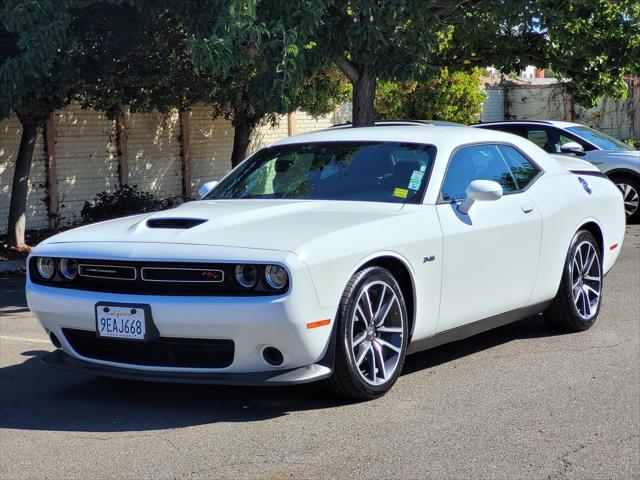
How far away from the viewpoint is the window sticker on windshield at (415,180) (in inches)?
254

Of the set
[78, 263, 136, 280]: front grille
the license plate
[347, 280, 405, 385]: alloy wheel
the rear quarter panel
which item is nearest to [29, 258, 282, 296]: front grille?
[78, 263, 136, 280]: front grille

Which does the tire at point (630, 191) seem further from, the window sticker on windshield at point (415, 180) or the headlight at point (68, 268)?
the headlight at point (68, 268)

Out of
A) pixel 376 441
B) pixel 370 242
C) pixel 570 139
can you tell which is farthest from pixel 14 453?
pixel 570 139

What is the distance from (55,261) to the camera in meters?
5.94

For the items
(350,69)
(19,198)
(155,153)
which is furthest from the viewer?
(155,153)

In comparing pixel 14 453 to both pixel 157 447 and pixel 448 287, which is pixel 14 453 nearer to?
pixel 157 447

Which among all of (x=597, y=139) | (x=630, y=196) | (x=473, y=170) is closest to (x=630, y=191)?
(x=630, y=196)

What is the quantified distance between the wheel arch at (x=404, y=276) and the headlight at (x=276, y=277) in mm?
745

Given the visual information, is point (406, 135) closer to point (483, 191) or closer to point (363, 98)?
point (483, 191)

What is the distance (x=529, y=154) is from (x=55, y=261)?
11.8ft

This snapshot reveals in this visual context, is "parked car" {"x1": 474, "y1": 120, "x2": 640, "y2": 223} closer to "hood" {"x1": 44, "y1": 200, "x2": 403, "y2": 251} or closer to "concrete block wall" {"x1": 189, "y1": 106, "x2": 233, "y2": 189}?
"concrete block wall" {"x1": 189, "y1": 106, "x2": 233, "y2": 189}

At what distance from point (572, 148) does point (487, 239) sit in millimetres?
8819

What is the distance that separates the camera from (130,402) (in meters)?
5.99

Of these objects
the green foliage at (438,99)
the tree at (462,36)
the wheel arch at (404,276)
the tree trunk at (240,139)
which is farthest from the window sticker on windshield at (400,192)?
the green foliage at (438,99)
